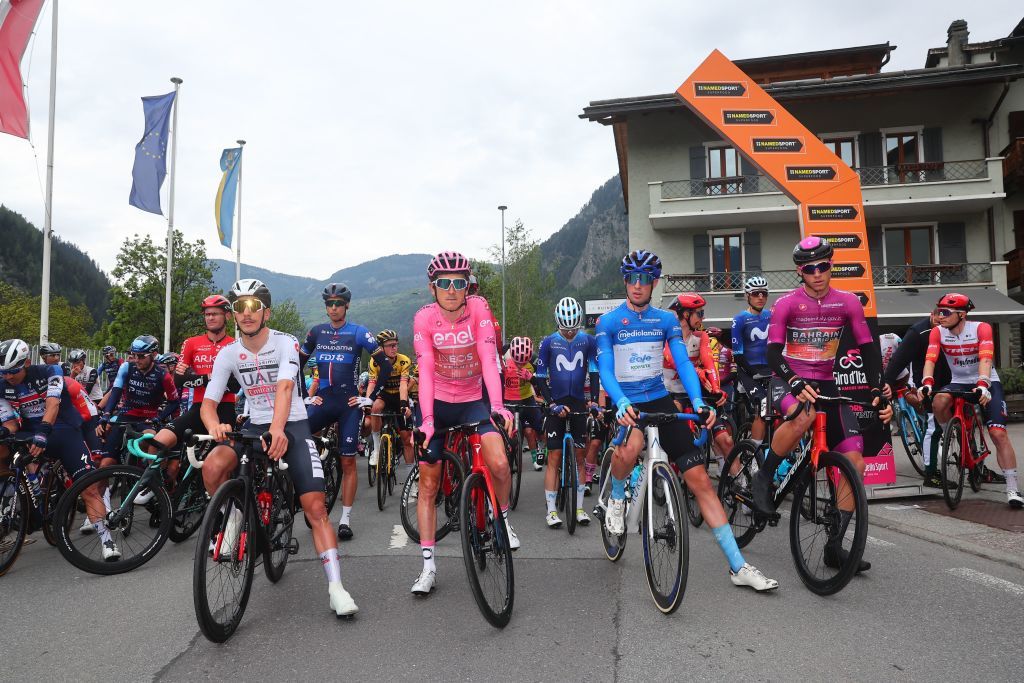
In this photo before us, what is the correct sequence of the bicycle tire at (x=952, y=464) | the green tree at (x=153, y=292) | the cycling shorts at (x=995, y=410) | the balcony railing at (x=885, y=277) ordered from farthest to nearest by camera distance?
the green tree at (x=153, y=292), the balcony railing at (x=885, y=277), the cycling shorts at (x=995, y=410), the bicycle tire at (x=952, y=464)

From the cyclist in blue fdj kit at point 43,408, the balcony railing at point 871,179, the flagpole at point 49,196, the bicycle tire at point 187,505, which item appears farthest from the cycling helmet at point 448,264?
the balcony railing at point 871,179

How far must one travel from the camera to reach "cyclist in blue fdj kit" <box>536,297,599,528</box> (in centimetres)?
690

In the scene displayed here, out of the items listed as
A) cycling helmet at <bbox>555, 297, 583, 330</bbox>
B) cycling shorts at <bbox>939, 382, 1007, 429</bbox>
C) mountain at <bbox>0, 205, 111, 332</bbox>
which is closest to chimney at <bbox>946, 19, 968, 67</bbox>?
cycling shorts at <bbox>939, 382, 1007, 429</bbox>

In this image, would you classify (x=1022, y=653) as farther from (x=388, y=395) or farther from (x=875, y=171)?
(x=875, y=171)

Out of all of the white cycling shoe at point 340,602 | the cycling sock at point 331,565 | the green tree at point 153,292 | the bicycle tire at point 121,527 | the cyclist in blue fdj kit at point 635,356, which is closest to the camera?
the white cycling shoe at point 340,602

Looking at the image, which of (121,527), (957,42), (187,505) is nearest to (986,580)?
(187,505)

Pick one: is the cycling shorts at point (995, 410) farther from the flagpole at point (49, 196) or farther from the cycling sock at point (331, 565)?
the flagpole at point (49, 196)

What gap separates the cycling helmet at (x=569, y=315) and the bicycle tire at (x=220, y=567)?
3.63m

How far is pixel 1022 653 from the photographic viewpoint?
3.44 m

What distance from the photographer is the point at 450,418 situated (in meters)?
4.98

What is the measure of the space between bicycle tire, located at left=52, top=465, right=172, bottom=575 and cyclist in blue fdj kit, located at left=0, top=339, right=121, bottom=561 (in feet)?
0.59

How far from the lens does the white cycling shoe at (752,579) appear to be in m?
4.40

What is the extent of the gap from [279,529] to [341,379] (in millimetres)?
2440

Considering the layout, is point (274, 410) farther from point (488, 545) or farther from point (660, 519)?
point (660, 519)
